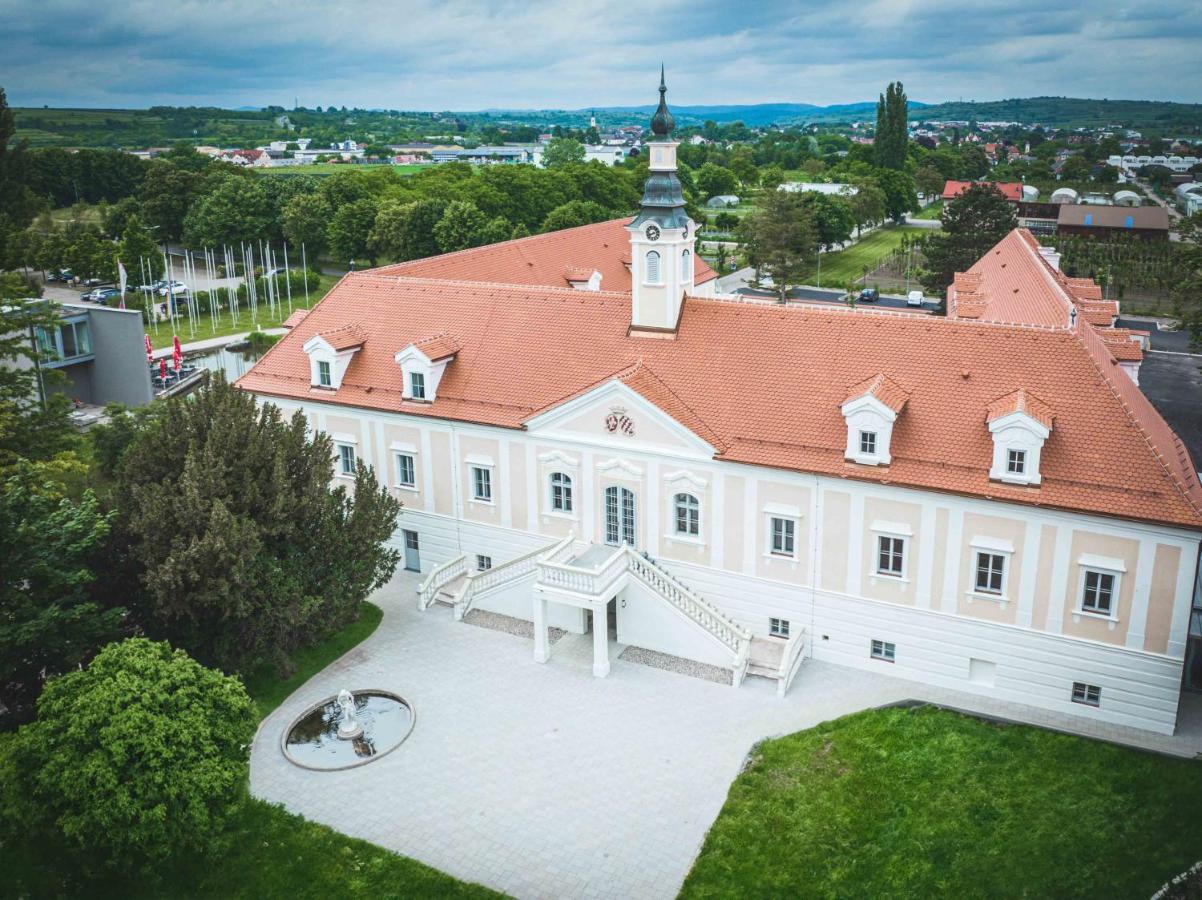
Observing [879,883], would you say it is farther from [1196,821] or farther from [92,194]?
[92,194]

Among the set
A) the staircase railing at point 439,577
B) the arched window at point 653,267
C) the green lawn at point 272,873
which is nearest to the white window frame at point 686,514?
the arched window at point 653,267

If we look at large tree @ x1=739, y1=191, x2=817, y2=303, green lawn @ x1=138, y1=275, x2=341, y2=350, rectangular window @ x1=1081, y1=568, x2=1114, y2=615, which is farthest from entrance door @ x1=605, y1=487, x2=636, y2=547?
green lawn @ x1=138, y1=275, x2=341, y2=350

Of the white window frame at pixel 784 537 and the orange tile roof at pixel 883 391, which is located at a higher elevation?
the orange tile roof at pixel 883 391

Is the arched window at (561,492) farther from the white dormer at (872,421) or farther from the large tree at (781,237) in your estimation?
the large tree at (781,237)

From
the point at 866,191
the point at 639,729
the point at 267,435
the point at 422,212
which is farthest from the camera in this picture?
the point at 866,191

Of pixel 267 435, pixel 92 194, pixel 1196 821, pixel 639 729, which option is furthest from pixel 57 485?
pixel 92 194

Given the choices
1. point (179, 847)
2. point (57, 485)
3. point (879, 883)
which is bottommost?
point (879, 883)
